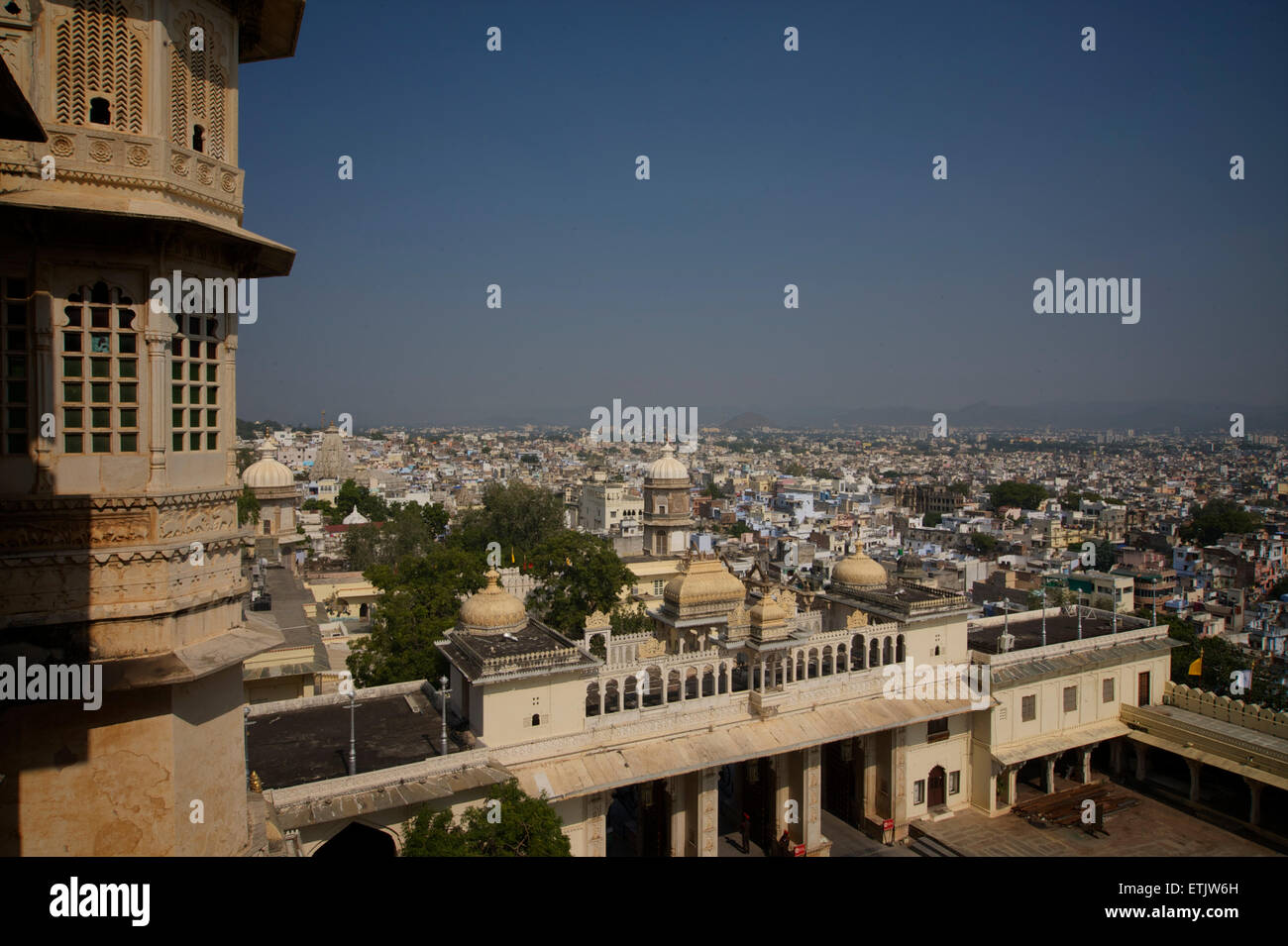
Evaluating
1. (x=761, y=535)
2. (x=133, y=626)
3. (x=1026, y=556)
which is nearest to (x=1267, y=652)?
(x=1026, y=556)

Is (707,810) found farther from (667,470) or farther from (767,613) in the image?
(667,470)

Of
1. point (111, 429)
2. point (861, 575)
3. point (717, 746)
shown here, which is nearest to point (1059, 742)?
point (861, 575)

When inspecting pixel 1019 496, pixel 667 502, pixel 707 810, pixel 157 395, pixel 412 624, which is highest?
pixel 157 395

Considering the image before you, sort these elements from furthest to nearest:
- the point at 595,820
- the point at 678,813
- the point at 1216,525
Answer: the point at 1216,525, the point at 678,813, the point at 595,820

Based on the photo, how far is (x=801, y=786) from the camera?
21234 mm

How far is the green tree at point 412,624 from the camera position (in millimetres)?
24344

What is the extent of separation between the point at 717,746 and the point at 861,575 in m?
8.43

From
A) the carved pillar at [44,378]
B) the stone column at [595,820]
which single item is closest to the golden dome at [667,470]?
the stone column at [595,820]

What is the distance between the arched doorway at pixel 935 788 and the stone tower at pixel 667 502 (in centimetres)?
1523

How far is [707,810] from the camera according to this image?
1964 centimetres

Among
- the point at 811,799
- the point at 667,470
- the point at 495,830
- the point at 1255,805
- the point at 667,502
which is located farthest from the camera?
the point at 667,502

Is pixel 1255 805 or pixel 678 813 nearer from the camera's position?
pixel 678 813
